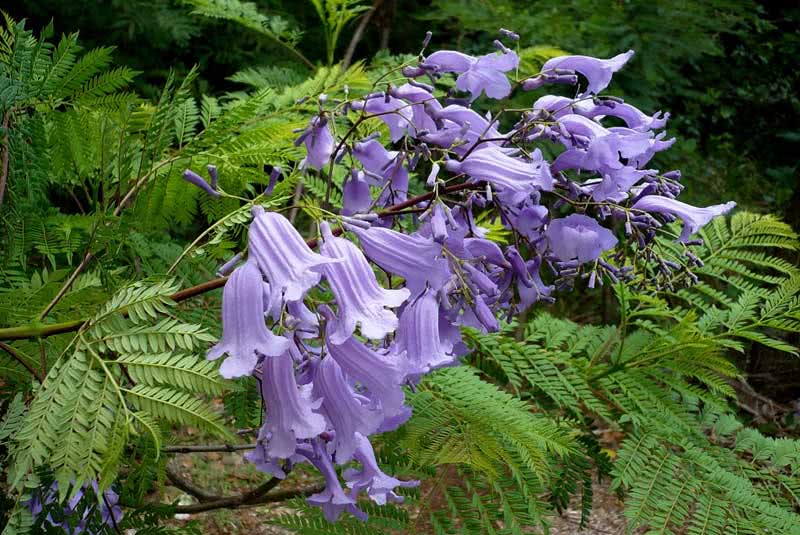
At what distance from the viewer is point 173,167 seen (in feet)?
5.32

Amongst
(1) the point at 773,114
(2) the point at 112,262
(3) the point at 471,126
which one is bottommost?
(1) the point at 773,114

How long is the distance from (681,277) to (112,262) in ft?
3.08

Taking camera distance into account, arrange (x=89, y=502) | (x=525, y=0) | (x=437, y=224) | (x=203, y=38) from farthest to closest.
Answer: (x=203, y=38) < (x=525, y=0) < (x=89, y=502) < (x=437, y=224)

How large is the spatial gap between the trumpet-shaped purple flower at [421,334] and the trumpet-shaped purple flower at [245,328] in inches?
9.3

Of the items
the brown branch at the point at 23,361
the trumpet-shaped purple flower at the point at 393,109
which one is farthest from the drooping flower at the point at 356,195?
the brown branch at the point at 23,361

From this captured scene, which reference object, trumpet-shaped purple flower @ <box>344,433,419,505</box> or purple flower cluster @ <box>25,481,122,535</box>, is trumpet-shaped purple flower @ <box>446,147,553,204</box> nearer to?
trumpet-shaped purple flower @ <box>344,433,419,505</box>

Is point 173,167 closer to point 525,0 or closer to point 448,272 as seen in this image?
point 448,272

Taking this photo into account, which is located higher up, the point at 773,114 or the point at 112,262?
the point at 112,262

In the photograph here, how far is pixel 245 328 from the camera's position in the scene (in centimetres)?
A: 96

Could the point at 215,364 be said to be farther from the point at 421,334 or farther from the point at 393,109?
the point at 393,109

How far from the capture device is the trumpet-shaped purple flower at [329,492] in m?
Answer: 1.15

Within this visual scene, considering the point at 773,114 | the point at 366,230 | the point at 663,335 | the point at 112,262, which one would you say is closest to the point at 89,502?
the point at 112,262

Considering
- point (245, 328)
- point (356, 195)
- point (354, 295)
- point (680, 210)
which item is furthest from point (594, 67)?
point (245, 328)

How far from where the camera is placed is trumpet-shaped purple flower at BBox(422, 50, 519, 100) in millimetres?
1288
